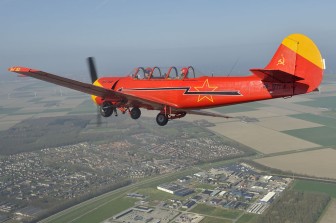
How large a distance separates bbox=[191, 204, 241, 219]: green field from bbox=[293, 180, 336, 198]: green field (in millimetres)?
12199

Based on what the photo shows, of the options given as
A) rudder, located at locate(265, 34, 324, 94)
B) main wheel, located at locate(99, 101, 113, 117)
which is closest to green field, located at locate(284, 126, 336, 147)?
rudder, located at locate(265, 34, 324, 94)

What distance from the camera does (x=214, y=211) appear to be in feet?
131

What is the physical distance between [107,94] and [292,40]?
351 inches

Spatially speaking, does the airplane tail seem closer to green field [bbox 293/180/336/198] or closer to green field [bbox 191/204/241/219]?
green field [bbox 191/204/241/219]

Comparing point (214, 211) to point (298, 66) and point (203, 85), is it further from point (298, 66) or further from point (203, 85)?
point (298, 66)

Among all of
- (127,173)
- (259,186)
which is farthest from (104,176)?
(259,186)

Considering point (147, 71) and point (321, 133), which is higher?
point (147, 71)

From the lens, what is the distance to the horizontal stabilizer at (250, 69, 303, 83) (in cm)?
1389

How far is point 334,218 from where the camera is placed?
37.4 m

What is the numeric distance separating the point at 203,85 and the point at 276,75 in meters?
3.97

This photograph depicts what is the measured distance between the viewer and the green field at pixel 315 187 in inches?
1786

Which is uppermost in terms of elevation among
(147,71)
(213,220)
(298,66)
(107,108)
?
(298,66)

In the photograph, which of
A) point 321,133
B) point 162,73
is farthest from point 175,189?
point 321,133

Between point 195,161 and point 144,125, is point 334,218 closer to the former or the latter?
point 195,161
